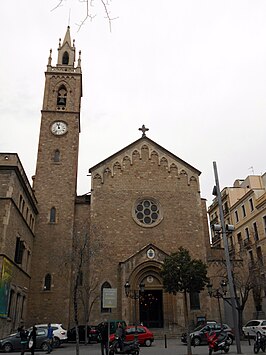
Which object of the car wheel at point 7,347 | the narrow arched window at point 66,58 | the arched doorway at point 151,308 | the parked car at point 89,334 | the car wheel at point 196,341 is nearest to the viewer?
the car wheel at point 7,347

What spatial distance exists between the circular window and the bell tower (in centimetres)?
583

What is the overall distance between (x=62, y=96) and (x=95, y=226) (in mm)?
14789

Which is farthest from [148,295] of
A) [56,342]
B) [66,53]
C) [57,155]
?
[66,53]

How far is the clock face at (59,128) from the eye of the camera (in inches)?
1288

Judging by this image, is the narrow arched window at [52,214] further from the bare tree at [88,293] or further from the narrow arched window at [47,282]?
the bare tree at [88,293]

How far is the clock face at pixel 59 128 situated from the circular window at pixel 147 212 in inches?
408

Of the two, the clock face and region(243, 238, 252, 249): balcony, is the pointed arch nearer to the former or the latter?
the clock face

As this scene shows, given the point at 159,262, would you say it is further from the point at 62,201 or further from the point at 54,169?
the point at 54,169

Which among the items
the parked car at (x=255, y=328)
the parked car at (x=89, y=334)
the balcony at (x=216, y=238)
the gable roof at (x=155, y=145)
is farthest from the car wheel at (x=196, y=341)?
the balcony at (x=216, y=238)

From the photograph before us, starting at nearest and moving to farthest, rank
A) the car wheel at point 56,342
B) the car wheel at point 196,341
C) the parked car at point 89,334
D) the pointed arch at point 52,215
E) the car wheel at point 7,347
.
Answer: the car wheel at point 7,347 → the car wheel at point 56,342 → the car wheel at point 196,341 → the parked car at point 89,334 → the pointed arch at point 52,215

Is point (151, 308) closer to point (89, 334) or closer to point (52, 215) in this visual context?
point (89, 334)

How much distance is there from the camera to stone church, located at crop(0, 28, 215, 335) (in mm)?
24594

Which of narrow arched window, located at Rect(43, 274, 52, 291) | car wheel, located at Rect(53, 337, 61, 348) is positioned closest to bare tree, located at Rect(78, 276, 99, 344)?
narrow arched window, located at Rect(43, 274, 52, 291)

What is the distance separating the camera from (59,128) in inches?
1296
